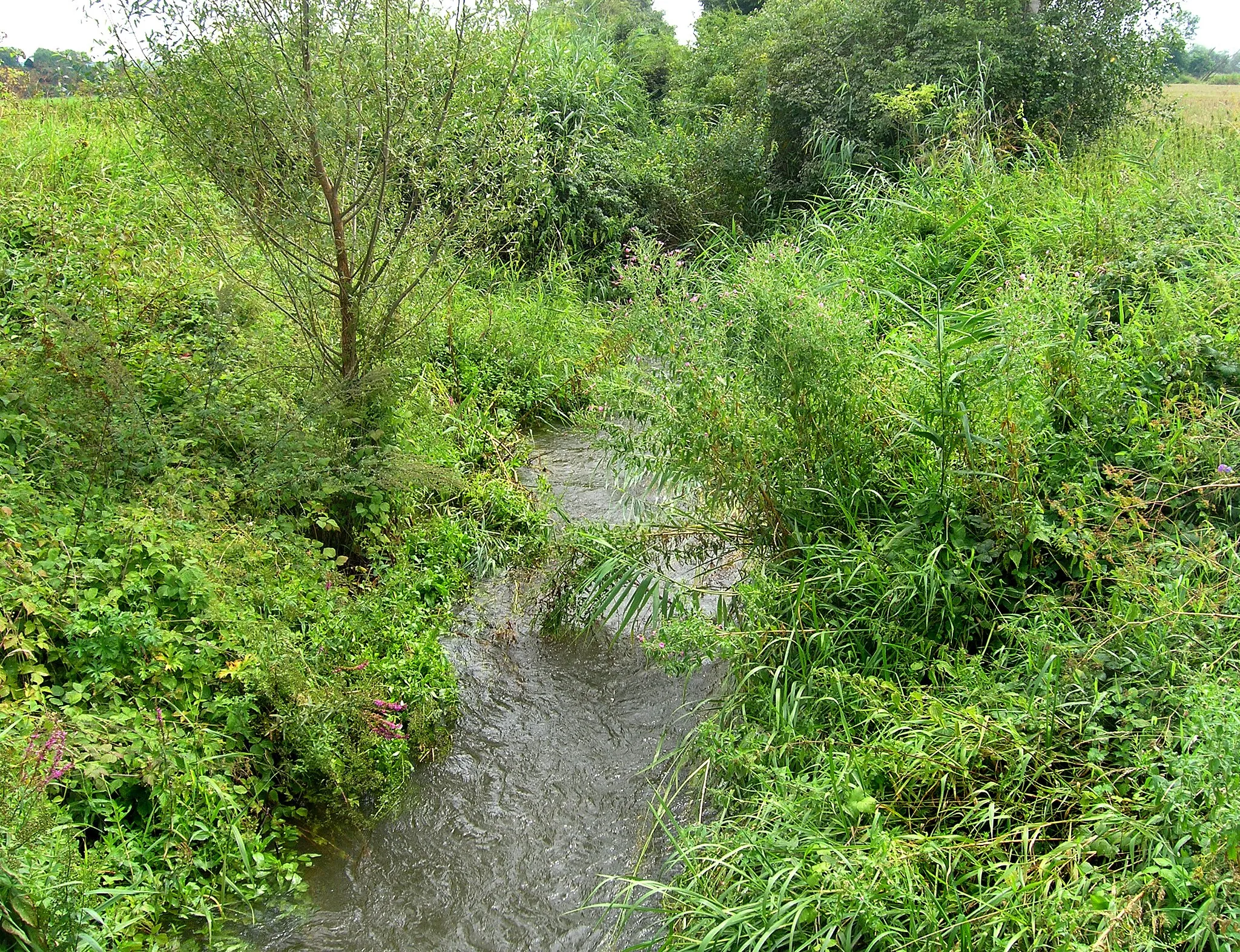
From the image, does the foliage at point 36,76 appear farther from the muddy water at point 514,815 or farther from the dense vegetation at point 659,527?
the muddy water at point 514,815

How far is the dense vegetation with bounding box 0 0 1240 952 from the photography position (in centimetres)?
276

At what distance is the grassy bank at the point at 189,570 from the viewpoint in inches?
120

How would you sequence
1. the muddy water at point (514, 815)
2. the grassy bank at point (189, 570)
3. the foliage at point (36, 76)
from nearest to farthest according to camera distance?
the grassy bank at point (189, 570) → the muddy water at point (514, 815) → the foliage at point (36, 76)

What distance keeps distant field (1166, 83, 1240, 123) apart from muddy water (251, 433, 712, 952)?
701cm

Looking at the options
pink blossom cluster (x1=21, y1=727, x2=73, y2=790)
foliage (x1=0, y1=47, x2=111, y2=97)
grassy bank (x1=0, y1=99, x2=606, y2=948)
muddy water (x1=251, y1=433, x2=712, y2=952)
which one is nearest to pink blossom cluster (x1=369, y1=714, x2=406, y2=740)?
grassy bank (x1=0, y1=99, x2=606, y2=948)

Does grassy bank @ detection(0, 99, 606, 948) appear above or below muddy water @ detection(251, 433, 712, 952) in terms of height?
above

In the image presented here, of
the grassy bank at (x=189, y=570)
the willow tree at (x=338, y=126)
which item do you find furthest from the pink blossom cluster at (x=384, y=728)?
the willow tree at (x=338, y=126)

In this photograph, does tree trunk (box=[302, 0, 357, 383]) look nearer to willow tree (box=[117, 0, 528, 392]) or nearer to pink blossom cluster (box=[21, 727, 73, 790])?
willow tree (box=[117, 0, 528, 392])

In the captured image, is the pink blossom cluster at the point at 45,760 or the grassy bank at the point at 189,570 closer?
the pink blossom cluster at the point at 45,760

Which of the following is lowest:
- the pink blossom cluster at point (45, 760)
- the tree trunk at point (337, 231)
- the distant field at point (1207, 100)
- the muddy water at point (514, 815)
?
the muddy water at point (514, 815)

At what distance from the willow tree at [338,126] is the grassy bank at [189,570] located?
13.7 inches

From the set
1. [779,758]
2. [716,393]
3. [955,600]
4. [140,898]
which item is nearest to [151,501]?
[140,898]

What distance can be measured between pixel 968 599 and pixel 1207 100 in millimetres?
7506

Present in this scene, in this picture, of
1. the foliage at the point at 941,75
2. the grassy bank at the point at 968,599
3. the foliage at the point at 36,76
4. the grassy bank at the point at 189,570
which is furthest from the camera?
the foliage at the point at 941,75
